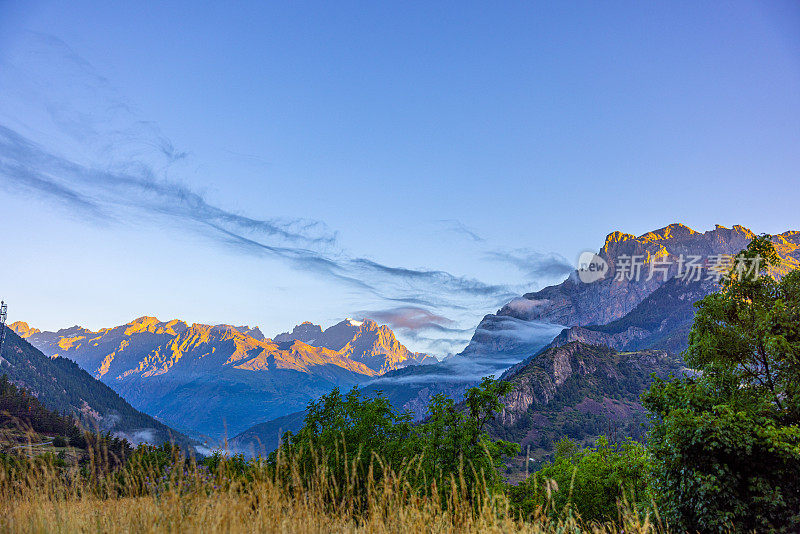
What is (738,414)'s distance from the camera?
16875 mm

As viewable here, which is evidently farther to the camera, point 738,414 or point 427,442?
point 427,442

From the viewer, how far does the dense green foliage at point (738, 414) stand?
1645 cm

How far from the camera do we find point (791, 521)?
15953 millimetres

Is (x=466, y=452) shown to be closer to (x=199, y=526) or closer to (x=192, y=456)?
(x=192, y=456)

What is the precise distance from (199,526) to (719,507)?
63.2 ft

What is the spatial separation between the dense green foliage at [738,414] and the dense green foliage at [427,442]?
680cm

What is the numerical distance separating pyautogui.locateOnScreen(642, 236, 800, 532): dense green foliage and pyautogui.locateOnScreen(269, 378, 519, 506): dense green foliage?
6.80 m

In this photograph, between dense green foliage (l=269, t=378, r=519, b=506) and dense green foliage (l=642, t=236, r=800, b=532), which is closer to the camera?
dense green foliage (l=642, t=236, r=800, b=532)

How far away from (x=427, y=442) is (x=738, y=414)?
12.1 meters

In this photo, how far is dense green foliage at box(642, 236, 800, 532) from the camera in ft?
54.0

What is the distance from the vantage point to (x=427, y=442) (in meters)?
20.2

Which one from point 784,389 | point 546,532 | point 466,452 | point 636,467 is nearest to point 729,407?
point 784,389

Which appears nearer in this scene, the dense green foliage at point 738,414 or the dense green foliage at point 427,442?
the dense green foliage at point 738,414

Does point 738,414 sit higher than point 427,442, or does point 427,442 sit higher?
point 738,414
